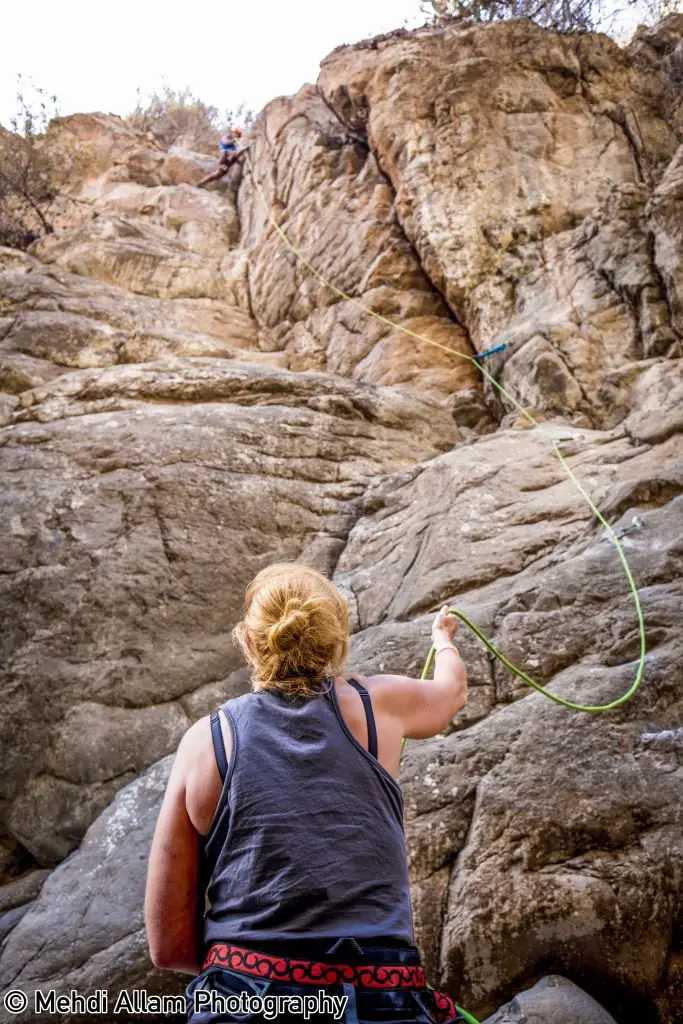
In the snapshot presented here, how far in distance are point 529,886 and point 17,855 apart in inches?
130

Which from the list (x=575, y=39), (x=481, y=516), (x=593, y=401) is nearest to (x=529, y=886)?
(x=481, y=516)

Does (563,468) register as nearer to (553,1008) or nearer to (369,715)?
(553,1008)

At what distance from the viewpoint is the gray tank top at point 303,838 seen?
174 cm

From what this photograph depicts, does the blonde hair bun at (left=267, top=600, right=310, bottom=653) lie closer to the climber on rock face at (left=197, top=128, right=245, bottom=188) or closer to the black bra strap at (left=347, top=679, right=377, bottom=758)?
the black bra strap at (left=347, top=679, right=377, bottom=758)

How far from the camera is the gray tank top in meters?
1.74

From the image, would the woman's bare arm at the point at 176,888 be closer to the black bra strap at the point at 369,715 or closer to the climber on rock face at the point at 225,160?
the black bra strap at the point at 369,715

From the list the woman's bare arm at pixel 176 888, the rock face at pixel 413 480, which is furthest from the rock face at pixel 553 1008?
the woman's bare arm at pixel 176 888

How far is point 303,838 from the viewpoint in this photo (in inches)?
71.1

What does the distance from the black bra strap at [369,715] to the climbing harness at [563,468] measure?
779mm

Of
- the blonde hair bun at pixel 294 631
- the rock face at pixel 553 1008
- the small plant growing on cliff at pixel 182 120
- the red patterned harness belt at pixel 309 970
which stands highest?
the small plant growing on cliff at pixel 182 120

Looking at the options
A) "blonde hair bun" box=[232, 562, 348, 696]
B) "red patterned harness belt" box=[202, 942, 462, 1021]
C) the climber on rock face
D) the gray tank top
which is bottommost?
"red patterned harness belt" box=[202, 942, 462, 1021]

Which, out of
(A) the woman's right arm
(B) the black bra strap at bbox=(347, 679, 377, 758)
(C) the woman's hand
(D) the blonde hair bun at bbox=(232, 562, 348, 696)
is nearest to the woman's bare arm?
(D) the blonde hair bun at bbox=(232, 562, 348, 696)

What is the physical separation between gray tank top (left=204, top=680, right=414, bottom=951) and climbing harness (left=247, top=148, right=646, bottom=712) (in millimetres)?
1002

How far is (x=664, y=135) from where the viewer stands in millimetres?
10500
